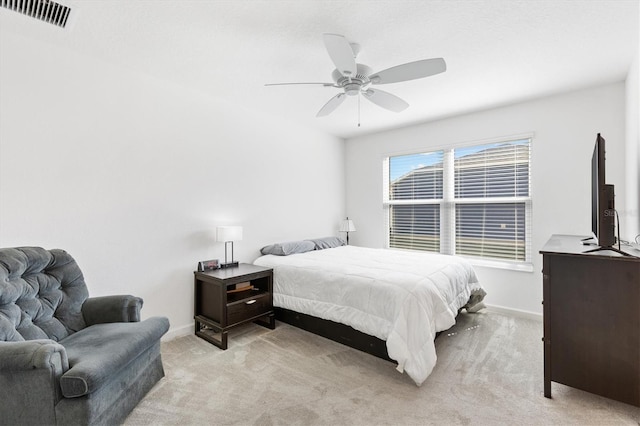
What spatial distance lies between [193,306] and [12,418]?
5.85 feet

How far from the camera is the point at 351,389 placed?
220 cm

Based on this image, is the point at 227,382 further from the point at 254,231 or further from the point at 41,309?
the point at 254,231

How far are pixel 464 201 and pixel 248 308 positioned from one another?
3.28 meters

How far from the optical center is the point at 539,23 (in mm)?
2135

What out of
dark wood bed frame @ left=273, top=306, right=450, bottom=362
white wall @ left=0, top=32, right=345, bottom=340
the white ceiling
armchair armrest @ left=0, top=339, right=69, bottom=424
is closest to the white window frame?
the white ceiling

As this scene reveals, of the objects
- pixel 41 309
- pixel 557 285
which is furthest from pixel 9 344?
pixel 557 285

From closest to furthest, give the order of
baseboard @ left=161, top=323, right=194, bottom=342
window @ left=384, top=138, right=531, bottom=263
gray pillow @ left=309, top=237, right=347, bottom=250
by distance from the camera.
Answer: baseboard @ left=161, top=323, right=194, bottom=342 < window @ left=384, top=138, right=531, bottom=263 < gray pillow @ left=309, top=237, right=347, bottom=250

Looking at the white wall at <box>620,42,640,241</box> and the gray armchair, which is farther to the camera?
the white wall at <box>620,42,640,241</box>

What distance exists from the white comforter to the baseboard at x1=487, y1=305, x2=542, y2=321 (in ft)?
2.13

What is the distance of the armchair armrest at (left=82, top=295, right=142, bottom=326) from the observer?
2.21 m

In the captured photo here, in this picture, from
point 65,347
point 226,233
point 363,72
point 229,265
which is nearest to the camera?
point 65,347

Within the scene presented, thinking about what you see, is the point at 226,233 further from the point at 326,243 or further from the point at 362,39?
the point at 362,39

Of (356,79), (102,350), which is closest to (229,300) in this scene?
(102,350)

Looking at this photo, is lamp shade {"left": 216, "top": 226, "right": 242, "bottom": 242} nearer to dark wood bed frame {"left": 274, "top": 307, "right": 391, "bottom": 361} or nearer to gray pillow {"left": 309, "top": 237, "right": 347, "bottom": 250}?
dark wood bed frame {"left": 274, "top": 307, "right": 391, "bottom": 361}
